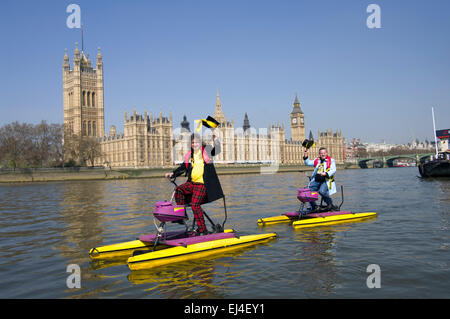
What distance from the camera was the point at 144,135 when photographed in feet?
293

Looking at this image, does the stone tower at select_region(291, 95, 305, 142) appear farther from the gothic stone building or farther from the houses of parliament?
the gothic stone building

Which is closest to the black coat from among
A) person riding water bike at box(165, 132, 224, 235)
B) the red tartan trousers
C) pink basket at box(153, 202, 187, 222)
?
person riding water bike at box(165, 132, 224, 235)

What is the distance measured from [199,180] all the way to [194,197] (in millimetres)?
348

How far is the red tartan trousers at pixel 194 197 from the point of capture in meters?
7.64

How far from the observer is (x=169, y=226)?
437 inches

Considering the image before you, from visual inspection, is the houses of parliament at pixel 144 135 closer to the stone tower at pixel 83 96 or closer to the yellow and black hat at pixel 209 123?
the stone tower at pixel 83 96

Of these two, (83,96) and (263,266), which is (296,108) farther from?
(263,266)

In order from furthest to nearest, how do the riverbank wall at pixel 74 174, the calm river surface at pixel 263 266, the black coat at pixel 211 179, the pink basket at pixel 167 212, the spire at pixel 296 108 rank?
the spire at pixel 296 108 < the riverbank wall at pixel 74 174 < the black coat at pixel 211 179 < the pink basket at pixel 167 212 < the calm river surface at pixel 263 266

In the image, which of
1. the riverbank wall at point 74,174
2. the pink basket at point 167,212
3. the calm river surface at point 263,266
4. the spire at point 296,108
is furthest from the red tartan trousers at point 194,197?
the spire at point 296,108

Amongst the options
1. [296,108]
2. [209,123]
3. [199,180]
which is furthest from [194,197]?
[296,108]

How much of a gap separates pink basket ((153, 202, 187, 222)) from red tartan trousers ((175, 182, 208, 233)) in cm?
68

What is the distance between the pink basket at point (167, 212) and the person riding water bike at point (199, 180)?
0.70 meters
